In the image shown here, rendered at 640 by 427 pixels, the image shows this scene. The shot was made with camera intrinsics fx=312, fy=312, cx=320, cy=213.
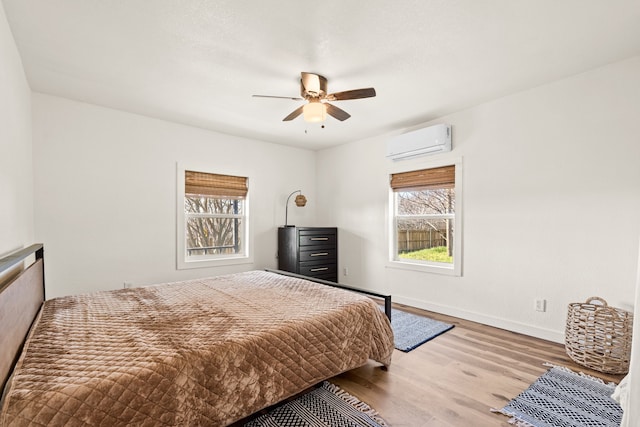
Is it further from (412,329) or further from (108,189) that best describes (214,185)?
(412,329)

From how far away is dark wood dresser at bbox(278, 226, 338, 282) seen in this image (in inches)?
178

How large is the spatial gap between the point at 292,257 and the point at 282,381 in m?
2.83

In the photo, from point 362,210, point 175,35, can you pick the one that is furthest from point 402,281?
point 175,35

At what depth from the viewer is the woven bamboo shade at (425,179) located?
3.72 meters

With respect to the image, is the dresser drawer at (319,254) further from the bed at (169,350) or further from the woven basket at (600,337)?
the woven basket at (600,337)

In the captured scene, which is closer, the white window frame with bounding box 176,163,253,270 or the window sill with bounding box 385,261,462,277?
the window sill with bounding box 385,261,462,277

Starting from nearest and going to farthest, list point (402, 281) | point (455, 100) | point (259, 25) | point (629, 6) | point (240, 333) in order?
point (240, 333) → point (629, 6) → point (259, 25) → point (455, 100) → point (402, 281)

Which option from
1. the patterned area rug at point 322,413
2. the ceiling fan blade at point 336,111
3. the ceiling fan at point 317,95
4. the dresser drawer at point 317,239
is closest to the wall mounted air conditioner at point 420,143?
the ceiling fan blade at point 336,111

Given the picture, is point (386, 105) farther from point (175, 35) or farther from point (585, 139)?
point (175, 35)

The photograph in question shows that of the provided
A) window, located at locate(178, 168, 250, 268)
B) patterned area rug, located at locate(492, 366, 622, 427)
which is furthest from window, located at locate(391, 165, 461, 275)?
window, located at locate(178, 168, 250, 268)

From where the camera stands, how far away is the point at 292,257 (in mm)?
4543

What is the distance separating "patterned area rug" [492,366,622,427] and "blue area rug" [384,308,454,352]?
93cm

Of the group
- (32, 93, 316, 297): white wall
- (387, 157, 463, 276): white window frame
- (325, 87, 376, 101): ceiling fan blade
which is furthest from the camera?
(387, 157, 463, 276): white window frame

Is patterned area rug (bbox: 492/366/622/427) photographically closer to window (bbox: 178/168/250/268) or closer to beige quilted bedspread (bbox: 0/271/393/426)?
beige quilted bedspread (bbox: 0/271/393/426)
